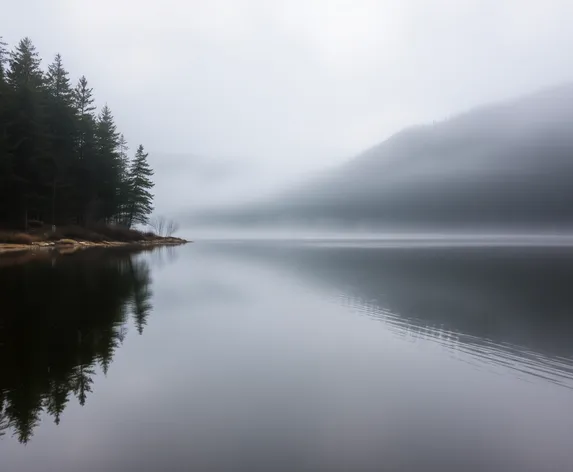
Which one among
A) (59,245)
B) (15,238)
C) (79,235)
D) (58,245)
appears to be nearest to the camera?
(15,238)

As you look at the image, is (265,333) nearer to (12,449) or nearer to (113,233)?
(12,449)

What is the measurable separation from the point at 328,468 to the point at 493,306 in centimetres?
1810

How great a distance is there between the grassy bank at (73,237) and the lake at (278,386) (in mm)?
33131

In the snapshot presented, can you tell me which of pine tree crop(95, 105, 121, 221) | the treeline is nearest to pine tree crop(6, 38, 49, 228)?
the treeline

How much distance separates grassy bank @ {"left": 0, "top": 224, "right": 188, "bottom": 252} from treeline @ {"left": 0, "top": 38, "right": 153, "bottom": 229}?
227cm

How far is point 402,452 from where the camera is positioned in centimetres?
675

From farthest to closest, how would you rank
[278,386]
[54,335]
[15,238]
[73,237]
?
[73,237]
[15,238]
[54,335]
[278,386]

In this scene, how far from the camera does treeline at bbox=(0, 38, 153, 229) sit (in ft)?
161

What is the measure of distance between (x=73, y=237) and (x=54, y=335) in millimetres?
55991

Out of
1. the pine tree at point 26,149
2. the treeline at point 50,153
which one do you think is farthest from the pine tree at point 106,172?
the pine tree at point 26,149

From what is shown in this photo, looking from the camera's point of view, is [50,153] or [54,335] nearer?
[54,335]

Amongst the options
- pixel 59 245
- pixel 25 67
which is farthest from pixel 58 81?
pixel 59 245

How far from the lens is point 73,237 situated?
61062 millimetres

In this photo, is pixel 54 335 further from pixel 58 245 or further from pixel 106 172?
pixel 106 172
